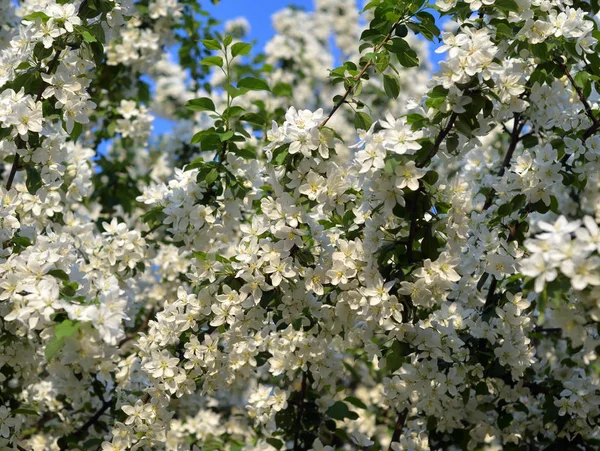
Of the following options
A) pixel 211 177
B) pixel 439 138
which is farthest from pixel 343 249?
pixel 211 177

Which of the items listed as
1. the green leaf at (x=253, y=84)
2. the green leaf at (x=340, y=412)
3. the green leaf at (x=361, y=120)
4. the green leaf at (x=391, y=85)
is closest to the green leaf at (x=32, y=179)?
the green leaf at (x=253, y=84)

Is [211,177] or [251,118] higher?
[251,118]

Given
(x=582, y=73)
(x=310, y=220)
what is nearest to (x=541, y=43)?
(x=582, y=73)

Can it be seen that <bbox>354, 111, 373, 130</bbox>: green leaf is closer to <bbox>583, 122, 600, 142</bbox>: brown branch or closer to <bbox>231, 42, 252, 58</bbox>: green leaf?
<bbox>231, 42, 252, 58</bbox>: green leaf

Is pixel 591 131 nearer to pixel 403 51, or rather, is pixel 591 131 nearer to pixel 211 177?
pixel 403 51

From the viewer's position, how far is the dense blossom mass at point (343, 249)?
228 cm

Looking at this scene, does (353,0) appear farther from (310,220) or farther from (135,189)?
(310,220)

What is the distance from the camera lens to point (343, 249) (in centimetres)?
249

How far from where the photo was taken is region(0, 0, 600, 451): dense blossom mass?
2.28 m

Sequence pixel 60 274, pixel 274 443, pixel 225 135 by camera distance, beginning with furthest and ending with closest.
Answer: pixel 274 443 < pixel 225 135 < pixel 60 274

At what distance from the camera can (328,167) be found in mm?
2500

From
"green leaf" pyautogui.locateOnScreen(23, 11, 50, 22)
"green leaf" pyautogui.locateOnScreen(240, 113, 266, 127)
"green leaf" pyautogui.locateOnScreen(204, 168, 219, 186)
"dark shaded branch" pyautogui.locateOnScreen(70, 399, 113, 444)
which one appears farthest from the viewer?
"dark shaded branch" pyautogui.locateOnScreen(70, 399, 113, 444)

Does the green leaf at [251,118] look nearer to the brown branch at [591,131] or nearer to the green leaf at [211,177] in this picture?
the green leaf at [211,177]

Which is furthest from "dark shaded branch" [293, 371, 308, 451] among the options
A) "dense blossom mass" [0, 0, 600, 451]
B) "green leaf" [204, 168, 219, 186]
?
"green leaf" [204, 168, 219, 186]
